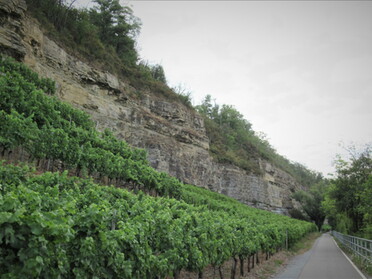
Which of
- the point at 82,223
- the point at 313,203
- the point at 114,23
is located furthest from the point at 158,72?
the point at 313,203

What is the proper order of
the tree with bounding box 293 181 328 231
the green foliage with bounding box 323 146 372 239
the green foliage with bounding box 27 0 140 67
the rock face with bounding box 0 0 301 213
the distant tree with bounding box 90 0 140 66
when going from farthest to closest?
the tree with bounding box 293 181 328 231 → the distant tree with bounding box 90 0 140 66 → the green foliage with bounding box 27 0 140 67 → the green foliage with bounding box 323 146 372 239 → the rock face with bounding box 0 0 301 213

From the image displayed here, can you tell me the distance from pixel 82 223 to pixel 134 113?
2593cm

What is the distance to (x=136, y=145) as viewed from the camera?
28.0m

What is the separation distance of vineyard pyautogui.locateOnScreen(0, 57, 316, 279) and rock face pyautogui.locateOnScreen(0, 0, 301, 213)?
3.80 m

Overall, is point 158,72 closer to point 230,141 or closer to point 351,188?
point 230,141

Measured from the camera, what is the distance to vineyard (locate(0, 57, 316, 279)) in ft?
9.50

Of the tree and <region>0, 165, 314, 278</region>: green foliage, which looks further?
the tree

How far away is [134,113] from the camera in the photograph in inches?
1145

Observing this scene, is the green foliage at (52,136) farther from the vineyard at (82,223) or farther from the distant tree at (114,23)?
the distant tree at (114,23)

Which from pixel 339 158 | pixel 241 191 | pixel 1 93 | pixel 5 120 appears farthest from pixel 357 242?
pixel 241 191

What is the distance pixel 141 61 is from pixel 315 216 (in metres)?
53.8

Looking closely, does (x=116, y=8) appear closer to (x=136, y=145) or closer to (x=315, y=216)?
(x=136, y=145)

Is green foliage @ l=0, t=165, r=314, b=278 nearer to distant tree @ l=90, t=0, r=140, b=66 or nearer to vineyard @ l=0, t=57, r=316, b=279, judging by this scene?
vineyard @ l=0, t=57, r=316, b=279

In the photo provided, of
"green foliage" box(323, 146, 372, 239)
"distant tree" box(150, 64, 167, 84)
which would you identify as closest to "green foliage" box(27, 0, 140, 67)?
"distant tree" box(150, 64, 167, 84)
